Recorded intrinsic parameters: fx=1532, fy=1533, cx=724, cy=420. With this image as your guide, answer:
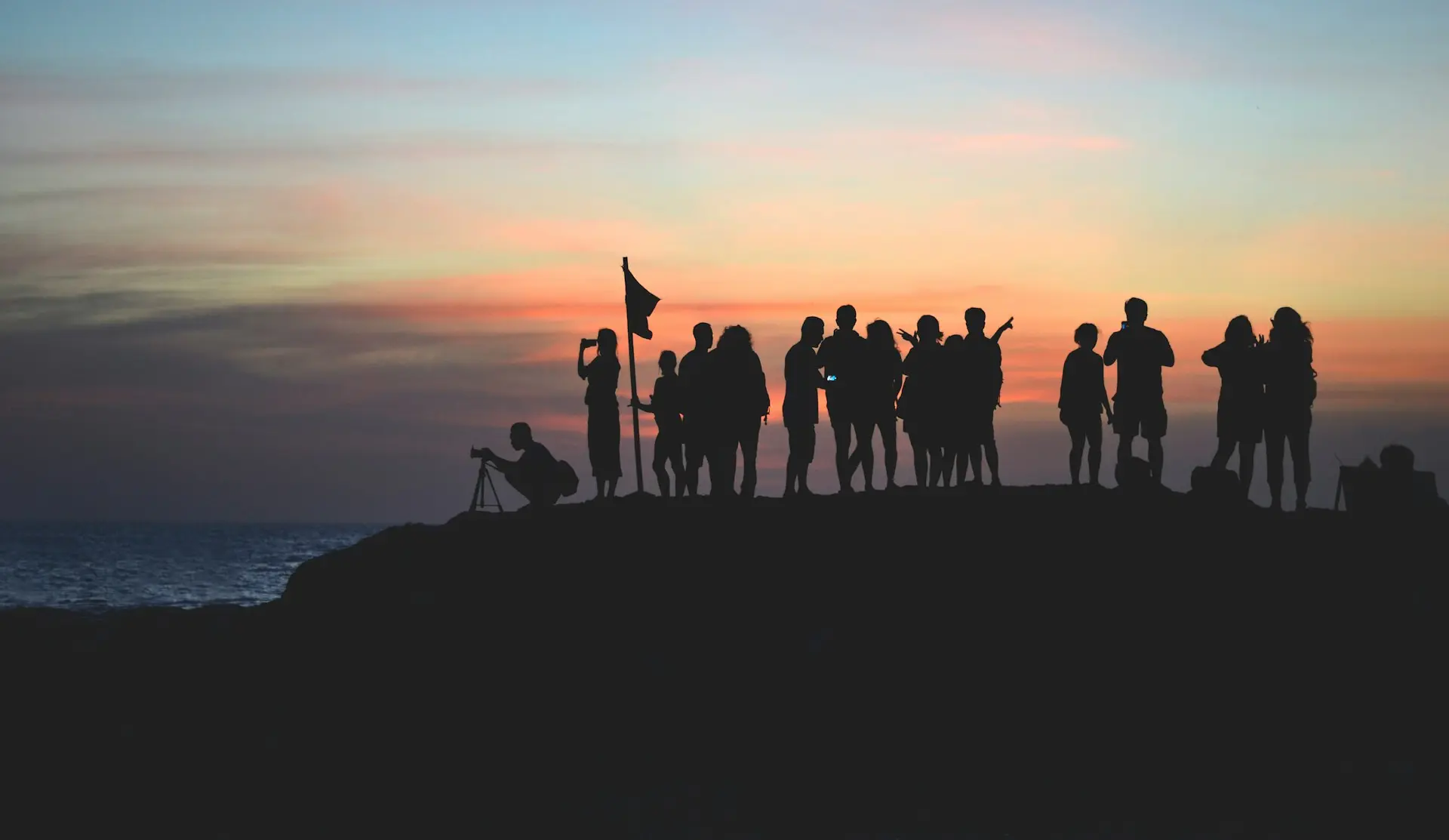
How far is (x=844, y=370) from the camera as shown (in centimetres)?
2095

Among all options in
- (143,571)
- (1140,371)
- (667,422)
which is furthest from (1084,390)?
(143,571)

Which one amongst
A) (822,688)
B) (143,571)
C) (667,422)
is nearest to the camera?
(822,688)

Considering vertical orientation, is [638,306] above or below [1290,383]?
above

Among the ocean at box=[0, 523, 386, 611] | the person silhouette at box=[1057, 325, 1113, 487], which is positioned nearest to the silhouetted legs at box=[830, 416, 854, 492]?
the person silhouette at box=[1057, 325, 1113, 487]

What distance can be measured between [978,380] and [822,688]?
18.0ft

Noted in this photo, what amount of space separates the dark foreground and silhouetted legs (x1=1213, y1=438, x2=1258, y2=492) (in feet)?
1.94

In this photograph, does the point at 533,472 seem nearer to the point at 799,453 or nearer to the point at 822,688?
the point at 799,453

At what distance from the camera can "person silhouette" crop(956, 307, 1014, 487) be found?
70.3 ft

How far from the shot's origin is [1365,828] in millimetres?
15695

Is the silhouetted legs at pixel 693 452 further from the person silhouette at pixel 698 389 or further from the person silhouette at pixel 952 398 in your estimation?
the person silhouette at pixel 952 398

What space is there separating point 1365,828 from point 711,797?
681 centimetres

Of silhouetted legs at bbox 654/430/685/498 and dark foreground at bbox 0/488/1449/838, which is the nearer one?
dark foreground at bbox 0/488/1449/838

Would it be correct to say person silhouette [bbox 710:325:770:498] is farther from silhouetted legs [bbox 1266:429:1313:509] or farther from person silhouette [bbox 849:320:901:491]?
silhouetted legs [bbox 1266:429:1313:509]

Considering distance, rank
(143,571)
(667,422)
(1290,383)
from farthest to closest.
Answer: (143,571) → (667,422) → (1290,383)
